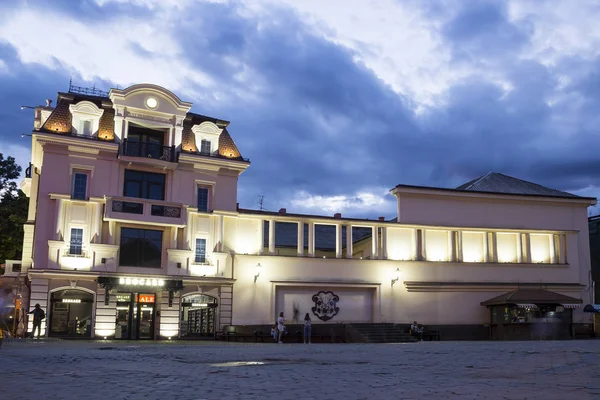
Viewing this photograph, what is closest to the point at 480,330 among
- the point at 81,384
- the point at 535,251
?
the point at 535,251

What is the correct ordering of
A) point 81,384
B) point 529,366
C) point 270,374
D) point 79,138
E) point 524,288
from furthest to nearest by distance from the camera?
point 524,288, point 79,138, point 529,366, point 270,374, point 81,384

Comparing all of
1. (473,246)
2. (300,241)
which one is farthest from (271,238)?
(473,246)

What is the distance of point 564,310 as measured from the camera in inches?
1661

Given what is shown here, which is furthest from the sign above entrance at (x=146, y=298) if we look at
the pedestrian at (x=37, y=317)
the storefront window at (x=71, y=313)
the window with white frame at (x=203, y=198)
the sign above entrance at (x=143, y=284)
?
the window with white frame at (x=203, y=198)

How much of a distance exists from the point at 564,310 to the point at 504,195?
8434mm

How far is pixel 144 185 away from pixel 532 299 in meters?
24.5

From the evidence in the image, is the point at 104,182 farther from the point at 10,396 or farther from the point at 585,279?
the point at 585,279

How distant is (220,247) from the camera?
38281 mm

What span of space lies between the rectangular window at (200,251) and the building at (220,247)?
0.13m

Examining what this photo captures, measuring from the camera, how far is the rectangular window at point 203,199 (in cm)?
3875

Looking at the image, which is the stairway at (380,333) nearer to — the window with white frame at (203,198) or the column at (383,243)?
the column at (383,243)

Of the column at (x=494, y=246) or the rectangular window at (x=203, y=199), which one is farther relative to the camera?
the column at (x=494, y=246)

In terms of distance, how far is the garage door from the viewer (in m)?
40.0

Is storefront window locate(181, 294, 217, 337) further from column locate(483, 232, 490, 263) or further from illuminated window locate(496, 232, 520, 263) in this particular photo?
illuminated window locate(496, 232, 520, 263)
